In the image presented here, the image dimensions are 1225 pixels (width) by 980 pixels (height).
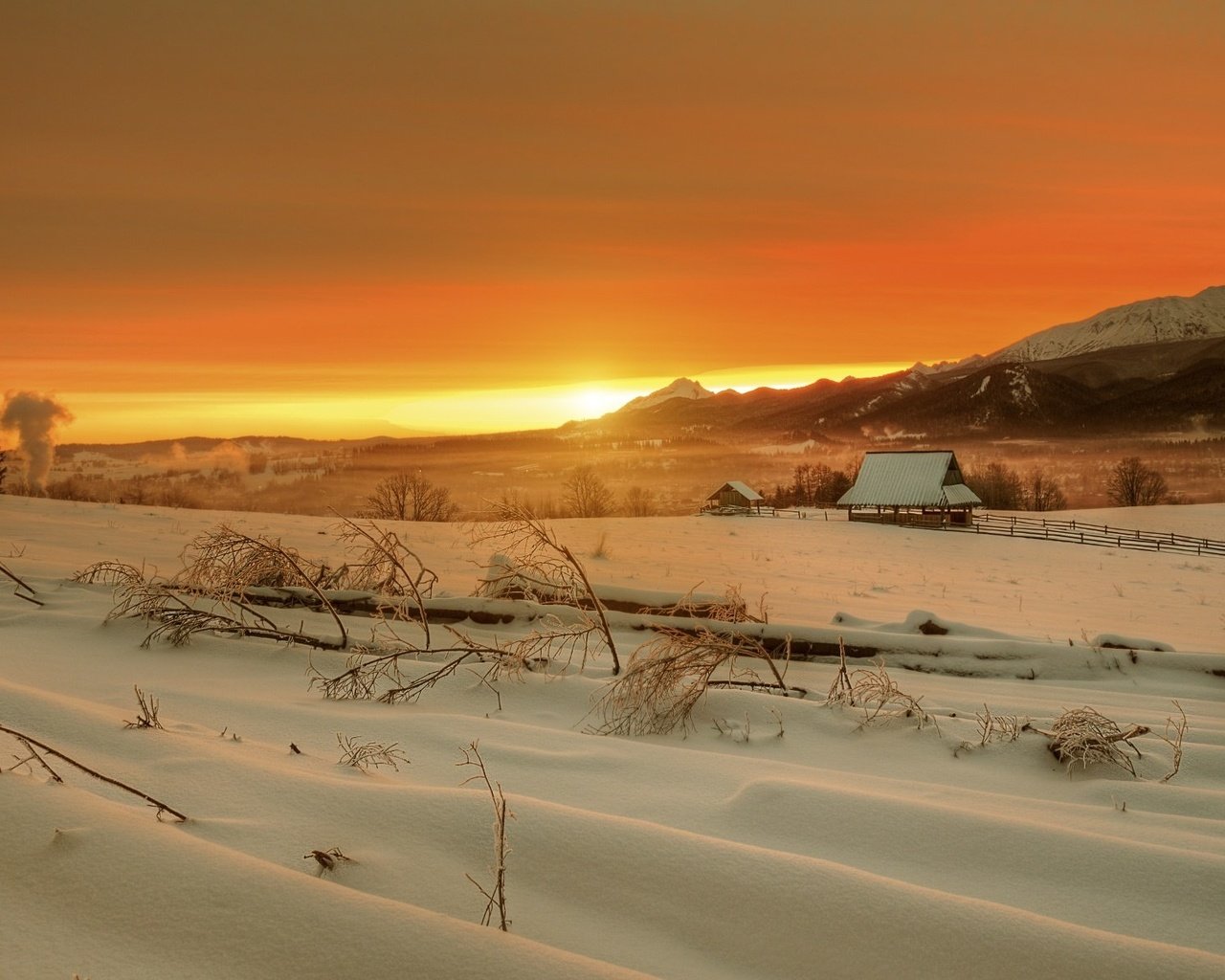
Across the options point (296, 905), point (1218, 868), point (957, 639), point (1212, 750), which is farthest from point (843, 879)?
point (957, 639)

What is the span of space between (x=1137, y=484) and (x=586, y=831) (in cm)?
8876

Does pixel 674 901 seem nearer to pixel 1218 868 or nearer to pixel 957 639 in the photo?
pixel 1218 868

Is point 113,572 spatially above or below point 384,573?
above

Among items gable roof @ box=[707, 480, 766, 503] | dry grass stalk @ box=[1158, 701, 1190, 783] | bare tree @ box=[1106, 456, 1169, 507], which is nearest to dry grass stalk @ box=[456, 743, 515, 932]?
dry grass stalk @ box=[1158, 701, 1190, 783]

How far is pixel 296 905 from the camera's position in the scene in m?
1.97

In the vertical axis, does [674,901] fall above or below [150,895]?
Result: below

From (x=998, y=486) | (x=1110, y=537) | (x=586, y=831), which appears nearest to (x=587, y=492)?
(x=1110, y=537)

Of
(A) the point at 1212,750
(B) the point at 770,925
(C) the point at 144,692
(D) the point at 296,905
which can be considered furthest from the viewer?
(C) the point at 144,692

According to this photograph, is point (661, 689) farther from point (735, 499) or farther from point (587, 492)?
point (587, 492)

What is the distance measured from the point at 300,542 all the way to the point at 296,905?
49.4 feet

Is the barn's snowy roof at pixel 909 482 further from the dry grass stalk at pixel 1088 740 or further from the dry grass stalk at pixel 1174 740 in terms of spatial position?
the dry grass stalk at pixel 1088 740

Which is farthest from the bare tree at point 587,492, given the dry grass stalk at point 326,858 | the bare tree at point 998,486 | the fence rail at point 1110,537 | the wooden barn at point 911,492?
the dry grass stalk at point 326,858

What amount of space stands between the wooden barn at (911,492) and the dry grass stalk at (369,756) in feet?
128

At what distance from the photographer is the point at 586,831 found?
2.61 m
